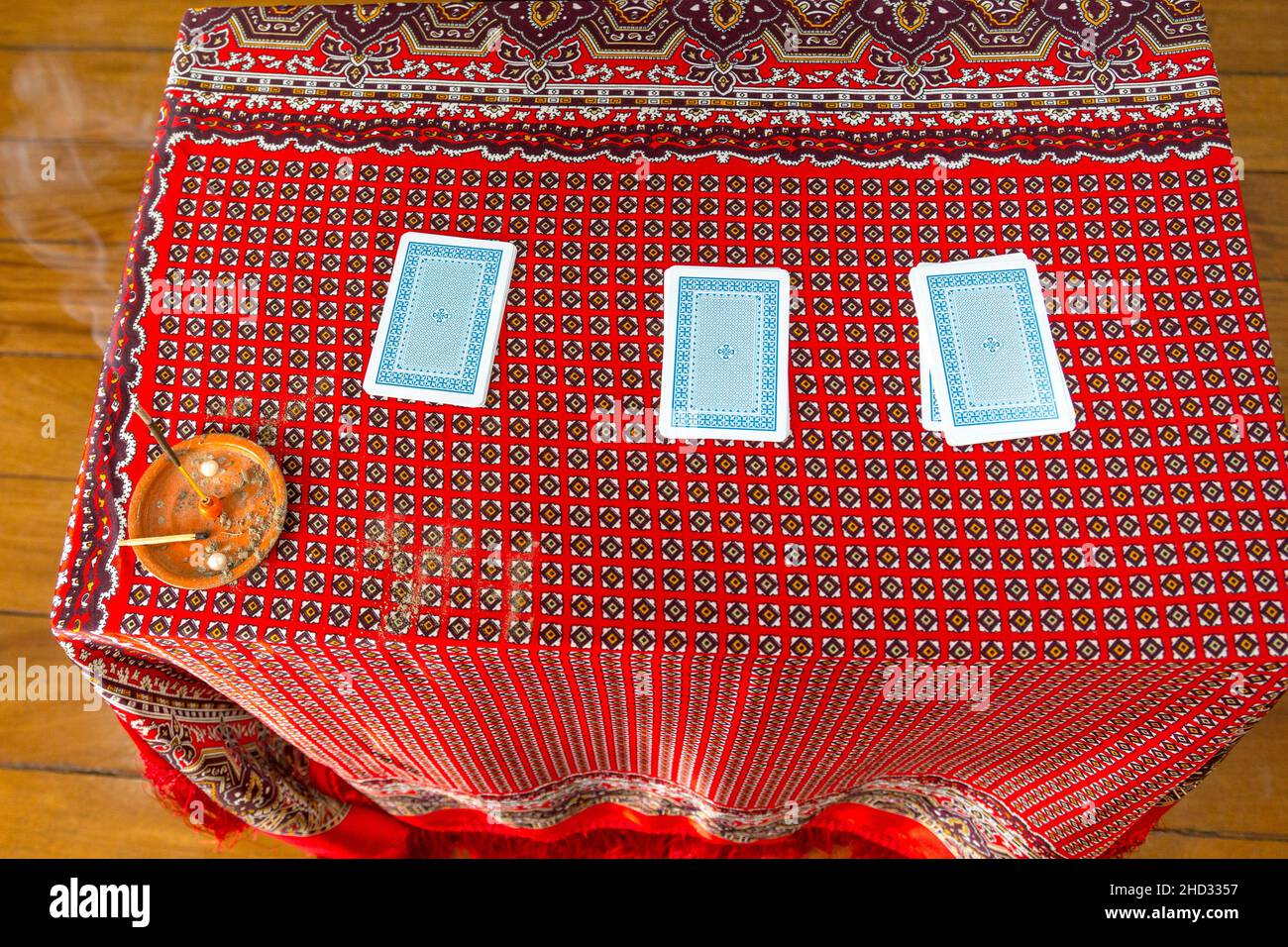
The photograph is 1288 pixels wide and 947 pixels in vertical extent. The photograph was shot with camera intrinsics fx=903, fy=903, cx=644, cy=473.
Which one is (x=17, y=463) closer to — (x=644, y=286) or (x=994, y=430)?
(x=644, y=286)

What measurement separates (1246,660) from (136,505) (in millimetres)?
1424

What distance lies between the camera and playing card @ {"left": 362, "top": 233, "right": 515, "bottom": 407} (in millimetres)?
1266

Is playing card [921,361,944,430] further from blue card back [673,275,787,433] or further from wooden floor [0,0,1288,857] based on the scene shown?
wooden floor [0,0,1288,857]

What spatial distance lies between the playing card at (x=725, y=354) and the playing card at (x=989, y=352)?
0.67 feet

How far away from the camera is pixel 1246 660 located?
1.11 meters

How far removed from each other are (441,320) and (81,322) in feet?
4.38

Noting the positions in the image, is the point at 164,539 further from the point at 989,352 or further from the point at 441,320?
the point at 989,352

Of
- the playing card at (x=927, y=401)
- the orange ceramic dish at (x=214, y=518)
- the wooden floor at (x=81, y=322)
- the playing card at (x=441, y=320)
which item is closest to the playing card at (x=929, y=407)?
the playing card at (x=927, y=401)

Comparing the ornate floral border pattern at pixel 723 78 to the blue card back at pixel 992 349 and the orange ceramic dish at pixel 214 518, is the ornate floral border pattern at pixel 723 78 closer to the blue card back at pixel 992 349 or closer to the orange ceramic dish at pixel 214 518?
the blue card back at pixel 992 349

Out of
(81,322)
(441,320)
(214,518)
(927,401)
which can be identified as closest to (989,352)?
(927,401)

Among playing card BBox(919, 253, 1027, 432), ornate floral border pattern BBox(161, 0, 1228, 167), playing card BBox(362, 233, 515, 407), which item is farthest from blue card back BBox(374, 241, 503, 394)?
playing card BBox(919, 253, 1027, 432)

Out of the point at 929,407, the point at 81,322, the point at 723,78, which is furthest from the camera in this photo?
the point at 81,322

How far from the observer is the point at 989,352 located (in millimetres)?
1257
